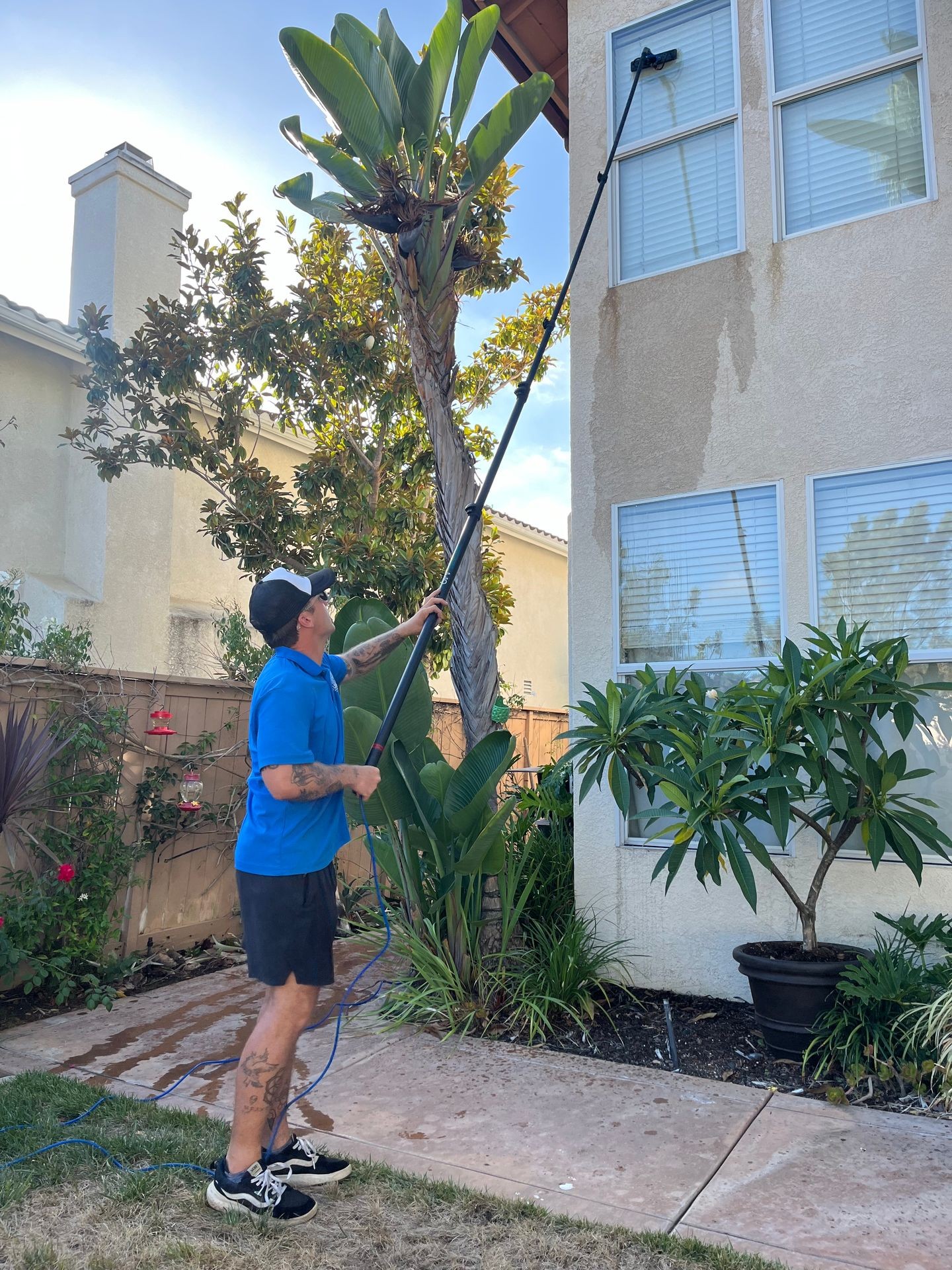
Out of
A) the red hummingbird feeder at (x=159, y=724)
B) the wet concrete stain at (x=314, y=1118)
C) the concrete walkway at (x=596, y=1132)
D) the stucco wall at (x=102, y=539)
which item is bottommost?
the wet concrete stain at (x=314, y=1118)

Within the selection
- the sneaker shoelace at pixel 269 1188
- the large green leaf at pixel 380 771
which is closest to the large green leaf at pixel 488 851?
the large green leaf at pixel 380 771

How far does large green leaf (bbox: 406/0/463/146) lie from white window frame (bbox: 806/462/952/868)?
8.45 feet

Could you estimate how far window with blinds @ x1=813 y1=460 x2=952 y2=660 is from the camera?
15.8 ft

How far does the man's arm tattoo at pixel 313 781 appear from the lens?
301 centimetres

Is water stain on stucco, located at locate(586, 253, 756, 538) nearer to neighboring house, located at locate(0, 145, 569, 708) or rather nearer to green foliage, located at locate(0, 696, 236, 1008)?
green foliage, located at locate(0, 696, 236, 1008)

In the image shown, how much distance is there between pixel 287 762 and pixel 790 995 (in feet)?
8.66

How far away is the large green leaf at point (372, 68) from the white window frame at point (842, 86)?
219 cm

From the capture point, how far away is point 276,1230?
9.29ft

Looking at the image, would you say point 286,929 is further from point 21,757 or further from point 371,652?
point 21,757

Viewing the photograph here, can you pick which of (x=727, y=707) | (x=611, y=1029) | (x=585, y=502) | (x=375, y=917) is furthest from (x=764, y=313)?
(x=375, y=917)

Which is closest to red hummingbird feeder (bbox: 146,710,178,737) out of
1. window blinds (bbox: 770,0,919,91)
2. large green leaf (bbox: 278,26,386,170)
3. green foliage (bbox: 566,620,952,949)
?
green foliage (bbox: 566,620,952,949)

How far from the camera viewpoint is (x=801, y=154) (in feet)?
18.1

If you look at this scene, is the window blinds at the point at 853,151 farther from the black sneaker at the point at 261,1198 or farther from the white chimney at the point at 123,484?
the white chimney at the point at 123,484

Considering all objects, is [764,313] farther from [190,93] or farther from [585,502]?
[190,93]
